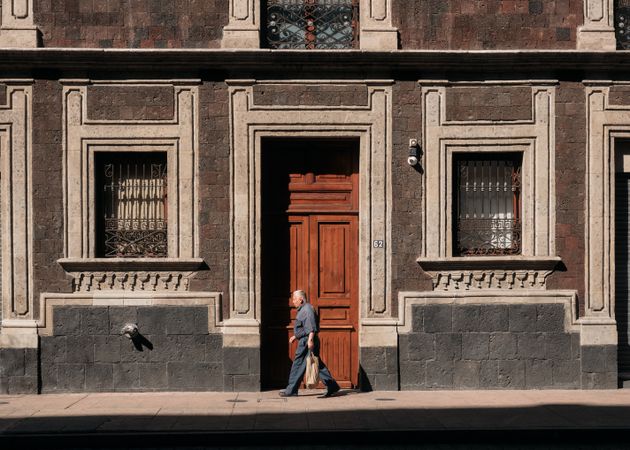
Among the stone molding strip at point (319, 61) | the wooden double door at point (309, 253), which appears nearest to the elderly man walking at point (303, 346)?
the wooden double door at point (309, 253)

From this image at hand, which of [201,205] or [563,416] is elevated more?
[201,205]

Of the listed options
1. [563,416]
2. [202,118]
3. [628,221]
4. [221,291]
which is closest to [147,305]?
[221,291]

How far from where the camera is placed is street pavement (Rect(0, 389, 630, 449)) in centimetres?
1077

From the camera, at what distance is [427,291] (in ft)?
46.0

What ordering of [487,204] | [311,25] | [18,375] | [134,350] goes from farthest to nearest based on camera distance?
[487,204], [311,25], [134,350], [18,375]

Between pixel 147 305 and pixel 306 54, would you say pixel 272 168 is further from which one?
pixel 147 305

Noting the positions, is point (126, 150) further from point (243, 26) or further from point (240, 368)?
point (240, 368)

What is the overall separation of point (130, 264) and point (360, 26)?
16.5 feet

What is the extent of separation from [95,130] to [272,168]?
2757 millimetres

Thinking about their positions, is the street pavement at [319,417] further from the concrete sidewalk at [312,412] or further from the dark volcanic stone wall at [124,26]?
the dark volcanic stone wall at [124,26]

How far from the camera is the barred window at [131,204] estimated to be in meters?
14.1

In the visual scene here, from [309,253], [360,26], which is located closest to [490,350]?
[309,253]

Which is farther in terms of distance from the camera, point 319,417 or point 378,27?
point 378,27

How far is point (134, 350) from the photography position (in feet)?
45.5
